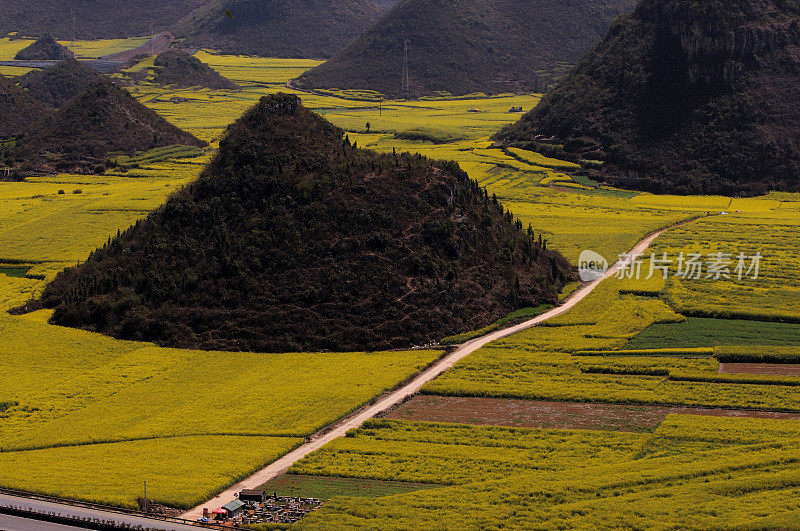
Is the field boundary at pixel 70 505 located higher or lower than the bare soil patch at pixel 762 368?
lower

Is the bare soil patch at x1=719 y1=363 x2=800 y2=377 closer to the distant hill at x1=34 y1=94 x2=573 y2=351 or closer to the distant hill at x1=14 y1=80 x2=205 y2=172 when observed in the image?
the distant hill at x1=34 y1=94 x2=573 y2=351

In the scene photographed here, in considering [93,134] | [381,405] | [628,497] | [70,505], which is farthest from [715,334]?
[93,134]

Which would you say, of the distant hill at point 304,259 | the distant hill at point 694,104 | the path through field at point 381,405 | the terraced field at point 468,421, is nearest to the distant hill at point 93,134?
the terraced field at point 468,421

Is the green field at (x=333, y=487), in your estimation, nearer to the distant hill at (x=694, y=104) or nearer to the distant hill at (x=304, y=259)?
the distant hill at (x=304, y=259)

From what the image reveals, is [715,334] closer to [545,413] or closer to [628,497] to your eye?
[545,413]

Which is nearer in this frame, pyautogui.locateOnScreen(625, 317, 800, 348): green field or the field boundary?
the field boundary

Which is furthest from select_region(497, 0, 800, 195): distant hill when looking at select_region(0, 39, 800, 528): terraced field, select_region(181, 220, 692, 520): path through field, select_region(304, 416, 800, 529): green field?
select_region(304, 416, 800, 529): green field

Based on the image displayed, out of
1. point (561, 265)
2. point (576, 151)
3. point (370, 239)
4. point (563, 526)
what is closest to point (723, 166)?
point (576, 151)
